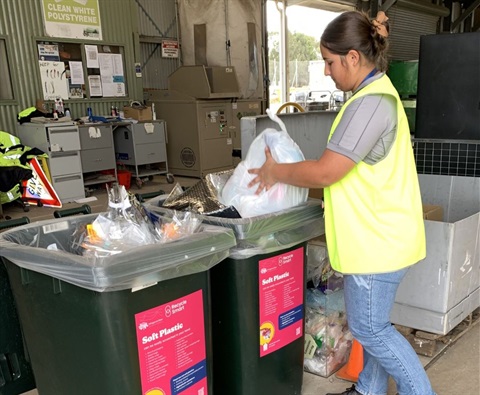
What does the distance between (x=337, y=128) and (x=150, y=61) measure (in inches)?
263

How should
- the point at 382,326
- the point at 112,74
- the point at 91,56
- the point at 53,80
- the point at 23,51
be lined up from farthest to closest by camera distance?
the point at 112,74 < the point at 91,56 < the point at 53,80 < the point at 23,51 < the point at 382,326

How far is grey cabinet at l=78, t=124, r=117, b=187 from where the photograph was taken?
227 inches

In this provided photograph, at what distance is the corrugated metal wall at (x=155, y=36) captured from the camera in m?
7.22

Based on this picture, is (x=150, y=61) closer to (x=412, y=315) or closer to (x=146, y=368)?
(x=412, y=315)

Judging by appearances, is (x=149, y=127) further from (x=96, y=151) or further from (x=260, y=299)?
(x=260, y=299)

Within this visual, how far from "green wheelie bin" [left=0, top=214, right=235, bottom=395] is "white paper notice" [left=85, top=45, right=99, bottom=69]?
558 cm

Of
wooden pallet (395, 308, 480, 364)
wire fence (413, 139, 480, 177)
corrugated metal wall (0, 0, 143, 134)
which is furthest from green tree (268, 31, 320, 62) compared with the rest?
wooden pallet (395, 308, 480, 364)

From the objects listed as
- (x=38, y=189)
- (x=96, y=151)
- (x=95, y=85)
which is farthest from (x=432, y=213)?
(x=95, y=85)

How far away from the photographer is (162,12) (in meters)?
7.42

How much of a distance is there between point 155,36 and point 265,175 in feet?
21.3

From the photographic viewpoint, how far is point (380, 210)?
1383 millimetres

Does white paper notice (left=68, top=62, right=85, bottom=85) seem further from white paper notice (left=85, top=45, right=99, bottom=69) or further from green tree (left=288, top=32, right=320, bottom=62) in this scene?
green tree (left=288, top=32, right=320, bottom=62)

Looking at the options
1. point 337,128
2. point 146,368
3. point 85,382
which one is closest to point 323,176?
point 337,128

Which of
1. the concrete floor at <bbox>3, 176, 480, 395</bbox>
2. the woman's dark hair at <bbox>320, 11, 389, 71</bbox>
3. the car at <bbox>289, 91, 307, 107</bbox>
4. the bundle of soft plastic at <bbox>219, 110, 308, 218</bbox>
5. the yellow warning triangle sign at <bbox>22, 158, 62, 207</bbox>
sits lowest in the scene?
the concrete floor at <bbox>3, 176, 480, 395</bbox>
